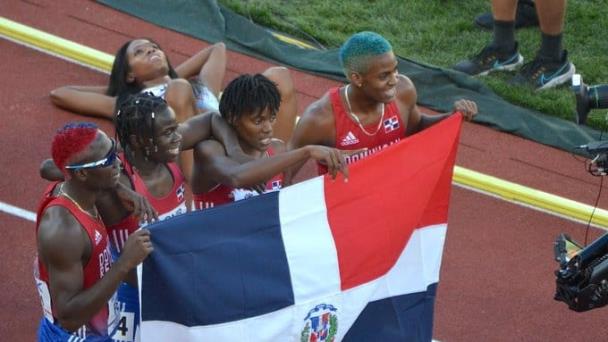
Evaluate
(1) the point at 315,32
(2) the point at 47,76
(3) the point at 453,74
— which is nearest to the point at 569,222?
(3) the point at 453,74

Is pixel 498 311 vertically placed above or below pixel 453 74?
below

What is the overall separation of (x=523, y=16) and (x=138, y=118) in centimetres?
604

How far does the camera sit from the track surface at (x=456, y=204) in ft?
21.9

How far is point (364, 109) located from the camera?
5.82 m

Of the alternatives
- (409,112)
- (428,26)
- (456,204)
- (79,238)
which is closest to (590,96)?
(409,112)

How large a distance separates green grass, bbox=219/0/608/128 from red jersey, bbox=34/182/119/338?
206 inches

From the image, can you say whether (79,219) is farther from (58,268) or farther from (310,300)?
(310,300)

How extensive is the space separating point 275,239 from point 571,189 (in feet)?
12.2

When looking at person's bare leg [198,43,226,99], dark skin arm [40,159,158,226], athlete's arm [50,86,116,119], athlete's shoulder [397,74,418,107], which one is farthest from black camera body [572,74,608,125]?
athlete's arm [50,86,116,119]

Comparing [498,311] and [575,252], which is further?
[498,311]

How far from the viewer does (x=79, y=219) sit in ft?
14.9

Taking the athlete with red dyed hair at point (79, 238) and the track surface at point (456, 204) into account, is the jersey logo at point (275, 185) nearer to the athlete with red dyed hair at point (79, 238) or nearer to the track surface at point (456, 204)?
the athlete with red dyed hair at point (79, 238)

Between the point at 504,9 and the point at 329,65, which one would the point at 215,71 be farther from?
the point at 504,9

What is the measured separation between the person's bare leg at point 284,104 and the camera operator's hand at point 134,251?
2.86 m
